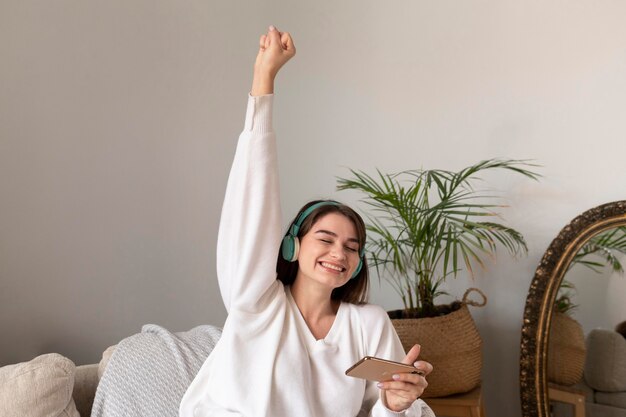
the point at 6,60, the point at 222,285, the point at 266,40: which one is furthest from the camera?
the point at 6,60

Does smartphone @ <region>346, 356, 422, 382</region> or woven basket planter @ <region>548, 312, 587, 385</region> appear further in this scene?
woven basket planter @ <region>548, 312, 587, 385</region>

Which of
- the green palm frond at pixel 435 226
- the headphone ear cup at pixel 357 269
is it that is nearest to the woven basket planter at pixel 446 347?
the green palm frond at pixel 435 226

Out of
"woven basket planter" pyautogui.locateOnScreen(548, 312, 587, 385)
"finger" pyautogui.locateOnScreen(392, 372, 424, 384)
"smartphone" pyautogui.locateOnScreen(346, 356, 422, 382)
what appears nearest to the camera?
"smartphone" pyautogui.locateOnScreen(346, 356, 422, 382)

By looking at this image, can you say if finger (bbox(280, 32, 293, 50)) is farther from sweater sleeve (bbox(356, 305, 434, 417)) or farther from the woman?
sweater sleeve (bbox(356, 305, 434, 417))

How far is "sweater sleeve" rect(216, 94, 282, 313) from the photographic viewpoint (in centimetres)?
166

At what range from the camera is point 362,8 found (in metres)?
3.17

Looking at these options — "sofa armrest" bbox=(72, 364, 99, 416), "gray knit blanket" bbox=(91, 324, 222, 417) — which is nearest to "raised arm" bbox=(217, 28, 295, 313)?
"gray knit blanket" bbox=(91, 324, 222, 417)

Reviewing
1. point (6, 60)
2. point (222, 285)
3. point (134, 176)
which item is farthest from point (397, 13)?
point (222, 285)

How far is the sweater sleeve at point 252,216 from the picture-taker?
166 cm

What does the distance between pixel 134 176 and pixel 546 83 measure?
1623 mm

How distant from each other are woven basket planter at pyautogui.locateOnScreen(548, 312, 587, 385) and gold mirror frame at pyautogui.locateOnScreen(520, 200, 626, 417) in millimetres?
36

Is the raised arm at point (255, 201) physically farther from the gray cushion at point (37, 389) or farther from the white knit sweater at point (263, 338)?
the gray cushion at point (37, 389)

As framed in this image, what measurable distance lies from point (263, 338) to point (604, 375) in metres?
1.43

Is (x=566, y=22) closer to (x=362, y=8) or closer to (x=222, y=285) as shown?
(x=362, y=8)
